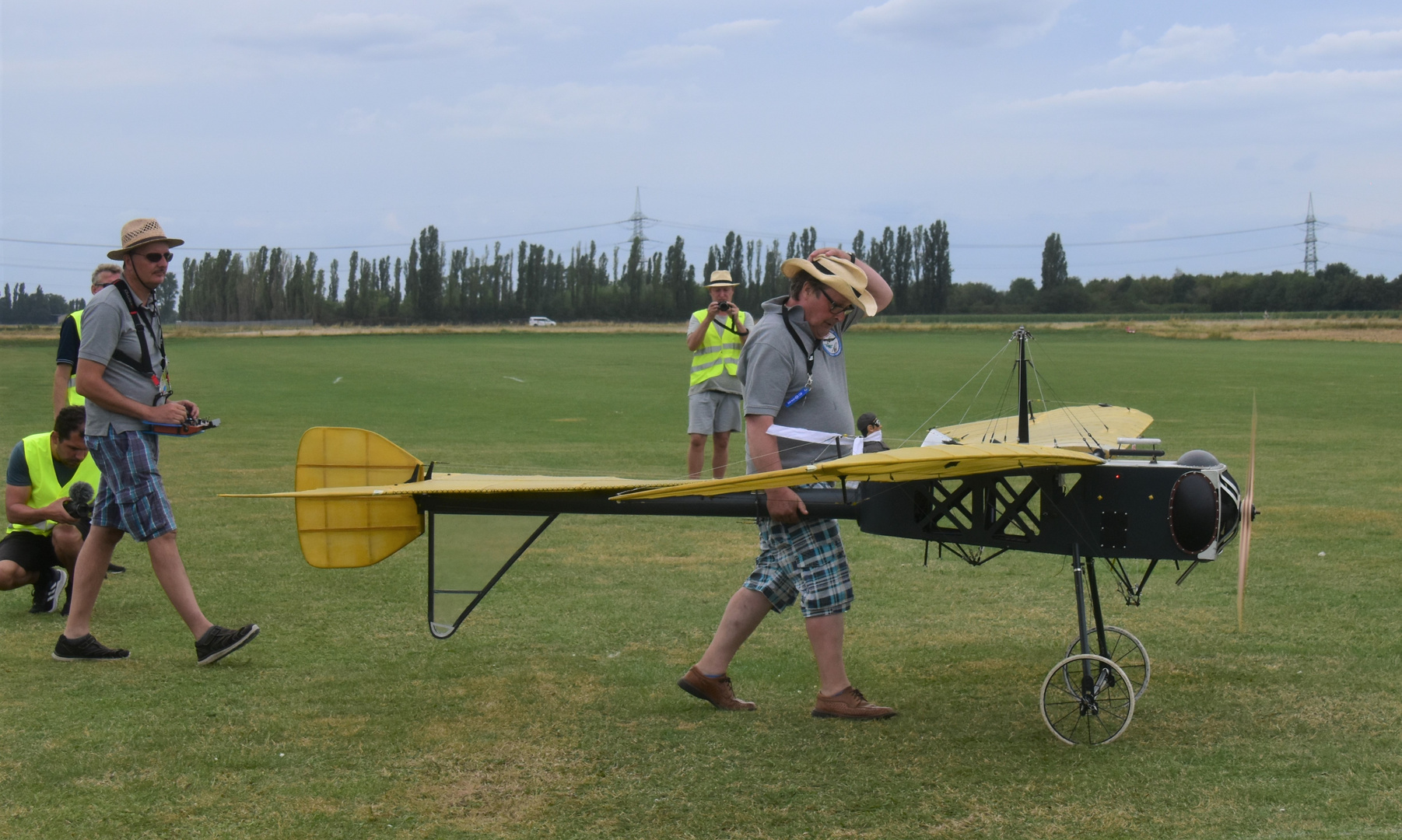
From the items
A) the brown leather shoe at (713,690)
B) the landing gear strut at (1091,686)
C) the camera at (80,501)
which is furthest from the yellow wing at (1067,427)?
the camera at (80,501)

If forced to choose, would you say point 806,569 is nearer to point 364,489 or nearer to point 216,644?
point 364,489

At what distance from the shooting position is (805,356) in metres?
4.55

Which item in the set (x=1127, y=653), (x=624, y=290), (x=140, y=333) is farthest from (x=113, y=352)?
(x=624, y=290)

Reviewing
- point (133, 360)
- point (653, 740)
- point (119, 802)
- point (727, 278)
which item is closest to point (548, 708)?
point (653, 740)

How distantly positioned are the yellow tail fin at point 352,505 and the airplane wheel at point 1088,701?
2.58 metres

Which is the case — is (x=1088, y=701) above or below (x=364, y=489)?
below

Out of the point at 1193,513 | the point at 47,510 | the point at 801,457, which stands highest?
the point at 801,457

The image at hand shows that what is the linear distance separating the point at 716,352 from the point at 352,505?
5103 mm

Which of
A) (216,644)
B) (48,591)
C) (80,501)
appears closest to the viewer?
(216,644)

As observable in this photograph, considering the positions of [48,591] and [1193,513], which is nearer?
[1193,513]

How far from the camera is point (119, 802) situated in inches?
144

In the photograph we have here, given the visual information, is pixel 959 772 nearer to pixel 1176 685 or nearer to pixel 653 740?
pixel 653 740

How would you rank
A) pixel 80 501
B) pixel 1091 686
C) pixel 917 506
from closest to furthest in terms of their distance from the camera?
pixel 1091 686, pixel 917 506, pixel 80 501

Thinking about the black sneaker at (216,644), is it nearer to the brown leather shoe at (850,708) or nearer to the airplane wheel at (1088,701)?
the brown leather shoe at (850,708)
